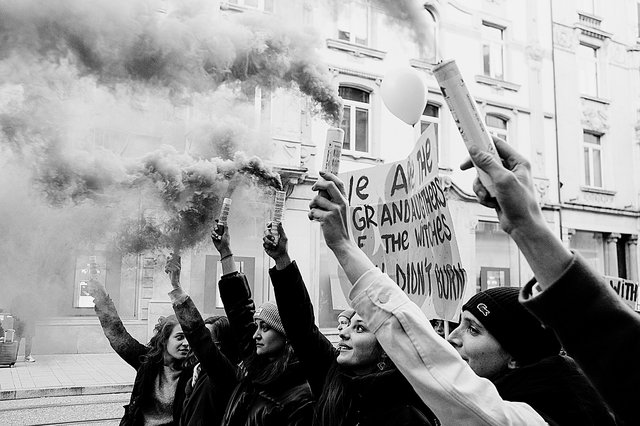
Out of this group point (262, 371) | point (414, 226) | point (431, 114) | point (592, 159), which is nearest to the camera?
point (262, 371)

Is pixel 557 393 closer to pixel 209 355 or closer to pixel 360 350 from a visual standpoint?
pixel 360 350

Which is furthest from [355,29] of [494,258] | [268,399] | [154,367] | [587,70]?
[587,70]

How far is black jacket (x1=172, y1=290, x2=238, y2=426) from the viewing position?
3275mm

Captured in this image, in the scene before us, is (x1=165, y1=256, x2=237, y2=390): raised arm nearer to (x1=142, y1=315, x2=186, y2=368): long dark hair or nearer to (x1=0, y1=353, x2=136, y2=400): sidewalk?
(x1=142, y1=315, x2=186, y2=368): long dark hair

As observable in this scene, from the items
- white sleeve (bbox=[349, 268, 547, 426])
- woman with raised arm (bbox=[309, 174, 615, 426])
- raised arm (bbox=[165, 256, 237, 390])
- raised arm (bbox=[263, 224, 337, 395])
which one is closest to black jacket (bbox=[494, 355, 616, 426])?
woman with raised arm (bbox=[309, 174, 615, 426])

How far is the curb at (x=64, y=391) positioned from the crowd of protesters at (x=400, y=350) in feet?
13.7

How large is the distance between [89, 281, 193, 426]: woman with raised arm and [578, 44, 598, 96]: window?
17529 millimetres

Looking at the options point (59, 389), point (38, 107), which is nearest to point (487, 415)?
point (38, 107)

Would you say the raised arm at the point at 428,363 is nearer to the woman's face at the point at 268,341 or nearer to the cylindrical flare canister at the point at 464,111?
the cylindrical flare canister at the point at 464,111

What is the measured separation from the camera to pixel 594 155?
60.1 feet

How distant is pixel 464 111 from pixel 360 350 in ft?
4.97

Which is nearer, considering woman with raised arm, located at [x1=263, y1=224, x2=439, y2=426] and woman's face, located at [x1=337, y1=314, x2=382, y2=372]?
woman with raised arm, located at [x1=263, y1=224, x2=439, y2=426]

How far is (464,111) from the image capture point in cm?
104

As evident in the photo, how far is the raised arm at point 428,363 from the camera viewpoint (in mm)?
1258
